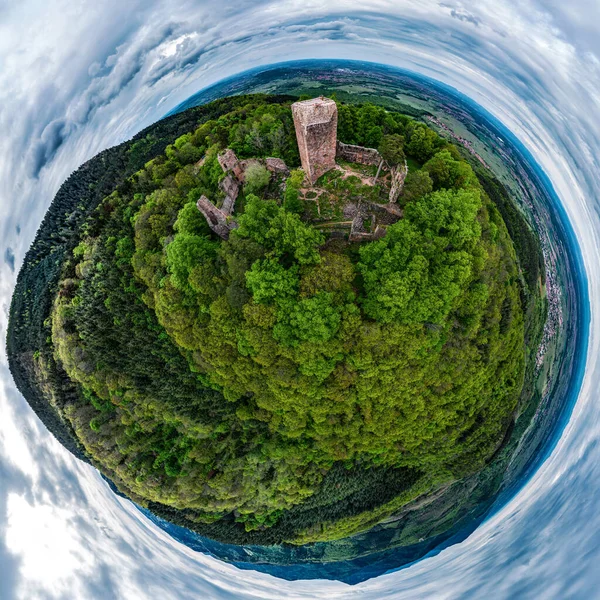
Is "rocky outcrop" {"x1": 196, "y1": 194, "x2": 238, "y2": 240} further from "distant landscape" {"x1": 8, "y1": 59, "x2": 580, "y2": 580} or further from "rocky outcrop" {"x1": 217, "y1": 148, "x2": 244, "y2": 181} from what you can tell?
"rocky outcrop" {"x1": 217, "y1": 148, "x2": 244, "y2": 181}

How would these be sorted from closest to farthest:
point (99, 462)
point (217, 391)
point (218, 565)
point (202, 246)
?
point (202, 246) → point (217, 391) → point (99, 462) → point (218, 565)

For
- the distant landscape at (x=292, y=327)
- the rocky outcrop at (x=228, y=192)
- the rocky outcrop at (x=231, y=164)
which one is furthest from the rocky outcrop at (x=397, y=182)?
the rocky outcrop at (x=228, y=192)

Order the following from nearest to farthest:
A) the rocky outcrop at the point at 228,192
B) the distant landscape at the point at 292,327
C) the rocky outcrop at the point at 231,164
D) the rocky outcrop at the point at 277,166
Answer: the distant landscape at the point at 292,327, the rocky outcrop at the point at 228,192, the rocky outcrop at the point at 231,164, the rocky outcrop at the point at 277,166

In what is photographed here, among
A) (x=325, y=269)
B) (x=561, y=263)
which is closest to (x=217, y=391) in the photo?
(x=325, y=269)

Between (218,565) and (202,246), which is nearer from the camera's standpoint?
(202,246)

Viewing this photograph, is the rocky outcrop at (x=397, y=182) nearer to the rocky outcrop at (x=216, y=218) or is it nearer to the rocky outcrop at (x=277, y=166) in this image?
the rocky outcrop at (x=277, y=166)

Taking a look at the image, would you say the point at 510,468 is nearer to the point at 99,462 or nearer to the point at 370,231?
the point at 370,231

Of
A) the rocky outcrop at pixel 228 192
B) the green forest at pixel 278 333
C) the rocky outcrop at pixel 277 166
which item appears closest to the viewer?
the green forest at pixel 278 333
